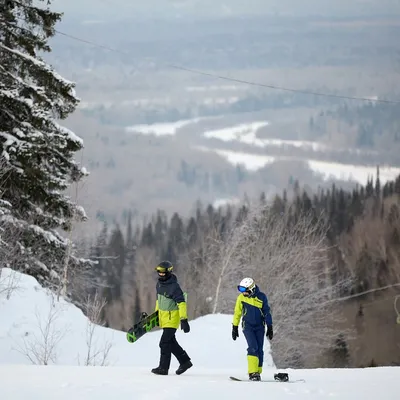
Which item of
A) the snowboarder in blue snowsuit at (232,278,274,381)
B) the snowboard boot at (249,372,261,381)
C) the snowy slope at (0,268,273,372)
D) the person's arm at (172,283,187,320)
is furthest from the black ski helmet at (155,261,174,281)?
the snowy slope at (0,268,273,372)

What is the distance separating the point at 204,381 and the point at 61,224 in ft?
43.7

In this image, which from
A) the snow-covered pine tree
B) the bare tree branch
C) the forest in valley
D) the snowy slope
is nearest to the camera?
the bare tree branch

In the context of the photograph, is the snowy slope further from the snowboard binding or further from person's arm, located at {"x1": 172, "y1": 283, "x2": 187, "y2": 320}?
the snowboard binding

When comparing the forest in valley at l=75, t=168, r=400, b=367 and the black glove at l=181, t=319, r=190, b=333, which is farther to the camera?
the forest in valley at l=75, t=168, r=400, b=367

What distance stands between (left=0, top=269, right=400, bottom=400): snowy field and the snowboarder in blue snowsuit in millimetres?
566

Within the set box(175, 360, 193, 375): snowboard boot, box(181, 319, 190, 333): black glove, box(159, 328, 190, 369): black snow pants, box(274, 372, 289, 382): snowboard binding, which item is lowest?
box(274, 372, 289, 382): snowboard binding

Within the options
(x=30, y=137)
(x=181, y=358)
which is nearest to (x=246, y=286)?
(x=181, y=358)

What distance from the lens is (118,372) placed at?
39.6 ft

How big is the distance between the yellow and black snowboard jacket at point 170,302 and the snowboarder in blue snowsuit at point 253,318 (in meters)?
0.85

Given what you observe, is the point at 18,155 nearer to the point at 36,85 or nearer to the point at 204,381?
the point at 36,85

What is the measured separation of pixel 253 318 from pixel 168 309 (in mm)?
1283

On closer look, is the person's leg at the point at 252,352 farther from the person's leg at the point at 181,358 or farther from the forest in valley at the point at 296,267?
the forest in valley at the point at 296,267

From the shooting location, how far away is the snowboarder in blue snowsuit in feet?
39.2

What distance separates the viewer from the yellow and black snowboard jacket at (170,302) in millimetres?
11961
